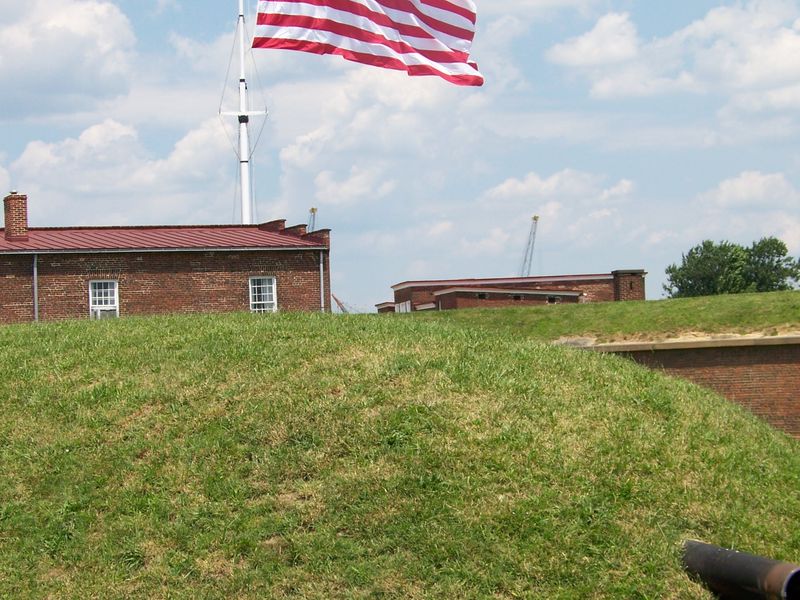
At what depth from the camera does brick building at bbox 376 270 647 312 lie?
38219 millimetres

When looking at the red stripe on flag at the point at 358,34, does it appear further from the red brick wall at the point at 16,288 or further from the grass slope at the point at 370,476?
the red brick wall at the point at 16,288

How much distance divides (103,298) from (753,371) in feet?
67.0

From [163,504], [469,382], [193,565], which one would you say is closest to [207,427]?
[163,504]

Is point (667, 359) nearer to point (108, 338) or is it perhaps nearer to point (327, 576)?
point (108, 338)

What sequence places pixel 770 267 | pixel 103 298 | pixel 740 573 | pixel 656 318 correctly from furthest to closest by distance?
pixel 770 267
pixel 103 298
pixel 656 318
pixel 740 573

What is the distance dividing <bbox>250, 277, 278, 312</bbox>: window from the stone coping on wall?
46.7 ft

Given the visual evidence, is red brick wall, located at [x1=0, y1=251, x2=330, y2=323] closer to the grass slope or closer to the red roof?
the red roof

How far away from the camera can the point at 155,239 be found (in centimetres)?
3509

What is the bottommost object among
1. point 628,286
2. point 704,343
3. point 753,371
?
point 753,371

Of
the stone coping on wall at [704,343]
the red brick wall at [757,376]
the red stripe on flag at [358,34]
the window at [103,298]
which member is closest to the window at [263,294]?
the window at [103,298]

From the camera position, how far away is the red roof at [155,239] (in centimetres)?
3319

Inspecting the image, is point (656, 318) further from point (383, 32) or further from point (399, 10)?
point (383, 32)

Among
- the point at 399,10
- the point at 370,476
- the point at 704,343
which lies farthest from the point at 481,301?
the point at 370,476

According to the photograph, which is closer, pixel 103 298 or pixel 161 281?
pixel 103 298
